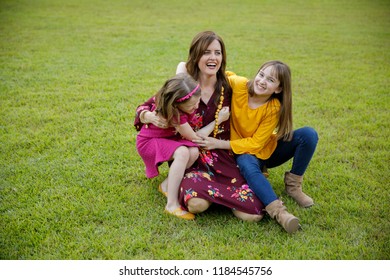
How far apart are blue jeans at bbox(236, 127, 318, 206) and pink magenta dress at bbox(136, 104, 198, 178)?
0.45 meters

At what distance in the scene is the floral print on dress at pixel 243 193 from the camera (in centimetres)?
286

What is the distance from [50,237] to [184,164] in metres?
1.07

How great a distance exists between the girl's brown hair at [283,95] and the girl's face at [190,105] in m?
0.53

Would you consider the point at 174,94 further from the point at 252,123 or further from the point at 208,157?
the point at 252,123

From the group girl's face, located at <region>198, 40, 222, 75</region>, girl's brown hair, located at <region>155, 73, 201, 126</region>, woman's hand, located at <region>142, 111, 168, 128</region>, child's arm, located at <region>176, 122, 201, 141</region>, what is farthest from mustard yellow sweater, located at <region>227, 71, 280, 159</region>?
woman's hand, located at <region>142, 111, 168, 128</region>

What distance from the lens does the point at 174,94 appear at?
276 centimetres

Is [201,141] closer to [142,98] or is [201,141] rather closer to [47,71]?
[142,98]

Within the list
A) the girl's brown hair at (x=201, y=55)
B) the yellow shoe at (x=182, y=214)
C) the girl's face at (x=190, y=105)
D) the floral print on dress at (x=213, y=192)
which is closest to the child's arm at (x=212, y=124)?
the girl's brown hair at (x=201, y=55)

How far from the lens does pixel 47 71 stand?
6.20m

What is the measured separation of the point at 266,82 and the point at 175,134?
32.6 inches

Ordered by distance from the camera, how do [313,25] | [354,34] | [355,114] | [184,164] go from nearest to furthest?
[184,164] < [355,114] < [354,34] < [313,25]

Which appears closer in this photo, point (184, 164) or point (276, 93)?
point (184, 164)

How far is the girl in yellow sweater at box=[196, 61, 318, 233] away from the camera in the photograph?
9.74 ft

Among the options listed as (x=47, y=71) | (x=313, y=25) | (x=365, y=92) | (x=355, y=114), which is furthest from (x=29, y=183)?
(x=313, y=25)
